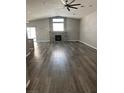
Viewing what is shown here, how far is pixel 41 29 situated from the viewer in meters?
18.5

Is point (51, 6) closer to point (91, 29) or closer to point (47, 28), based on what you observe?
point (91, 29)

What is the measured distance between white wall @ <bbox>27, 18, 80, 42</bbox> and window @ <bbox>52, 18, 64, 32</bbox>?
0.52 meters

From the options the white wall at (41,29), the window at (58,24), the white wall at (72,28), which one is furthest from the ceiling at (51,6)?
the white wall at (72,28)

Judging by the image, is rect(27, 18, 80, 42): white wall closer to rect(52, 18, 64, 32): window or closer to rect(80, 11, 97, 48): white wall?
rect(52, 18, 64, 32): window

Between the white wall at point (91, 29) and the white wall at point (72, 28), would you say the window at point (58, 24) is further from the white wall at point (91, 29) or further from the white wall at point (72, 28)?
the white wall at point (91, 29)

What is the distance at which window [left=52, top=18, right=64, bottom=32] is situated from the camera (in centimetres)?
1856

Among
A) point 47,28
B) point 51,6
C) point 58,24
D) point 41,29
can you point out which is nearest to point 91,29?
point 51,6

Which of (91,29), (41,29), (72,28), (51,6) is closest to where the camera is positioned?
(51,6)

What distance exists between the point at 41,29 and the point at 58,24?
2073mm

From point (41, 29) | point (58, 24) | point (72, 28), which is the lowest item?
point (41, 29)
